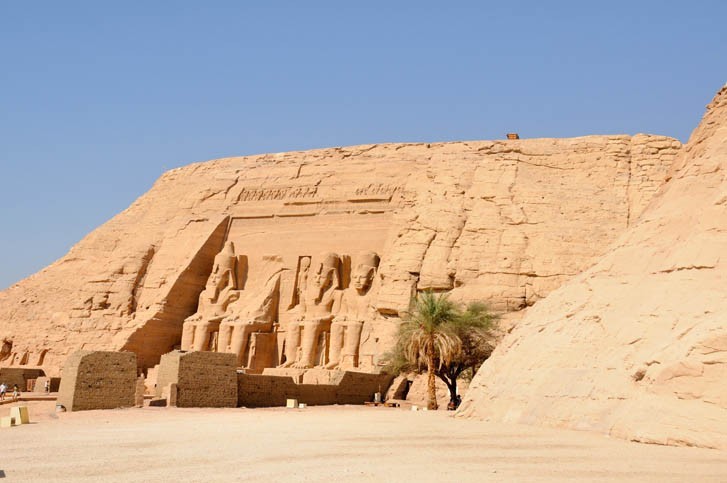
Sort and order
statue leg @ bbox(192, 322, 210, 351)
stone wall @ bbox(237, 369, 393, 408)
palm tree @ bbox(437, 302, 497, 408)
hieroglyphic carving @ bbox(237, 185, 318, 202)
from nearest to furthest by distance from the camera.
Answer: stone wall @ bbox(237, 369, 393, 408), palm tree @ bbox(437, 302, 497, 408), statue leg @ bbox(192, 322, 210, 351), hieroglyphic carving @ bbox(237, 185, 318, 202)

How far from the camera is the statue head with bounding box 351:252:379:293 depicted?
2966 centimetres

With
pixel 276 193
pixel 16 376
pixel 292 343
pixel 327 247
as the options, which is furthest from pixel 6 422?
pixel 276 193

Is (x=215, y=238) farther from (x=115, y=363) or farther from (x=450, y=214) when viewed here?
(x=115, y=363)

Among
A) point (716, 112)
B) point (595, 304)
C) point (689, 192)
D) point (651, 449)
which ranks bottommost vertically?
point (651, 449)

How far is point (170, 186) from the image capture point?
123 ft

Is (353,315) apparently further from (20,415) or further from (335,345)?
(20,415)

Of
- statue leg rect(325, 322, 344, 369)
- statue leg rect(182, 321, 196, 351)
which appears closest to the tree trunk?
statue leg rect(325, 322, 344, 369)

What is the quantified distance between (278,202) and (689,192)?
20422mm

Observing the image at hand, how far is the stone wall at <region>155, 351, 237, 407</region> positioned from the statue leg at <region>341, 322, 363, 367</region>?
6.94 m

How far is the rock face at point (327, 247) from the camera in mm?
27484

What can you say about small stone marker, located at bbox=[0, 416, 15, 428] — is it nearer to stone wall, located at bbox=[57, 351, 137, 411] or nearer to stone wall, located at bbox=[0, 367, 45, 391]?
stone wall, located at bbox=[57, 351, 137, 411]

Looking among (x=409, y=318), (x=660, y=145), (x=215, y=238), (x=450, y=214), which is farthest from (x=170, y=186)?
(x=660, y=145)

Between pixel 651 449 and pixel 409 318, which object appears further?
pixel 409 318

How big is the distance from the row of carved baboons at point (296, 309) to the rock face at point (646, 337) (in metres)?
12.9
